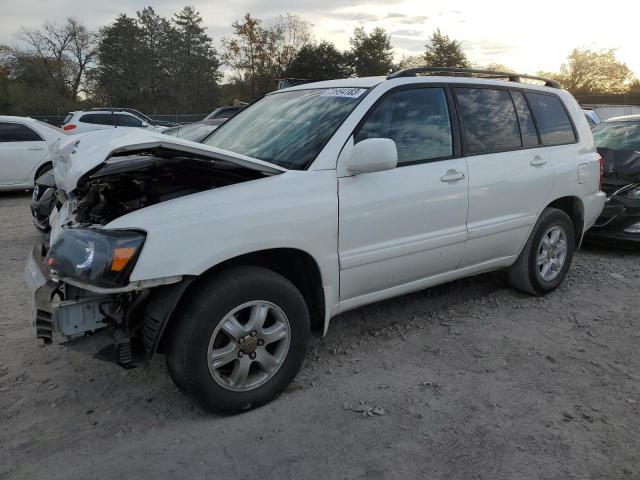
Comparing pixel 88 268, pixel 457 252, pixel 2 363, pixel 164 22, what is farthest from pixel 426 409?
pixel 164 22

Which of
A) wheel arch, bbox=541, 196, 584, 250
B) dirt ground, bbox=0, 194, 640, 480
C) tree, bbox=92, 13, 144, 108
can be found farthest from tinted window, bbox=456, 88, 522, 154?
tree, bbox=92, 13, 144, 108

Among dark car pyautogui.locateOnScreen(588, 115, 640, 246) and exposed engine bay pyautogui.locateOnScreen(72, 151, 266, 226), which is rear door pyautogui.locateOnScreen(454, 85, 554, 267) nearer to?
exposed engine bay pyautogui.locateOnScreen(72, 151, 266, 226)

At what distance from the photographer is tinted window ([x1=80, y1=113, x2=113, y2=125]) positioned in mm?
16578

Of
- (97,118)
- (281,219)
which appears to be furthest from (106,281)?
(97,118)

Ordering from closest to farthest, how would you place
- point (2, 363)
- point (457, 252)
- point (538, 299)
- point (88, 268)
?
point (88, 268) → point (2, 363) → point (457, 252) → point (538, 299)

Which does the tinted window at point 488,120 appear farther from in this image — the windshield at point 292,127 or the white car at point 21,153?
the white car at point 21,153

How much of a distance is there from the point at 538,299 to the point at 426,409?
2214 millimetres

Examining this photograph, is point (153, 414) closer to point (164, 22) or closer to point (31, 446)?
point (31, 446)

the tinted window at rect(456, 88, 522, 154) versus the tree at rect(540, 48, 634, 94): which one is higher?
the tree at rect(540, 48, 634, 94)

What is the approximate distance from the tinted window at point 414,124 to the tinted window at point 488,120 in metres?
0.21

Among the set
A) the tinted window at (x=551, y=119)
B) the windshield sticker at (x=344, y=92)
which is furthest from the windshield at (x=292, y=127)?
the tinted window at (x=551, y=119)

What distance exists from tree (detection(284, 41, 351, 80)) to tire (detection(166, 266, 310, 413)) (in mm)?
42272

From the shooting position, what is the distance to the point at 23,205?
9539 mm

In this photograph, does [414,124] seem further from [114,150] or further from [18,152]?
[18,152]
